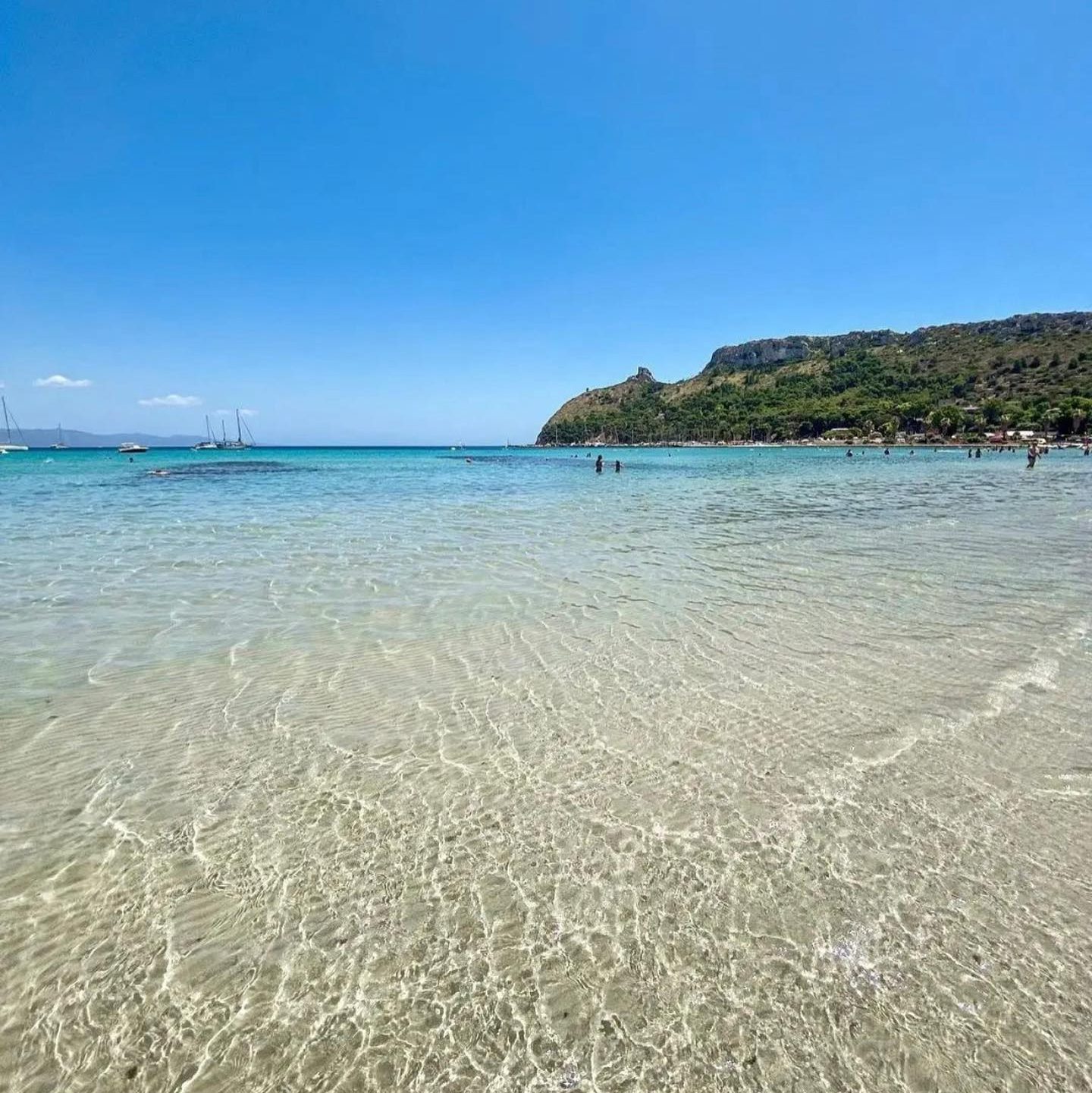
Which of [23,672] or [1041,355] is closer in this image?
[23,672]

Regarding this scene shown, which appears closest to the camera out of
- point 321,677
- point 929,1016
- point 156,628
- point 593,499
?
point 929,1016

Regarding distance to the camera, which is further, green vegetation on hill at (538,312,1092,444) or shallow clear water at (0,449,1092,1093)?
green vegetation on hill at (538,312,1092,444)

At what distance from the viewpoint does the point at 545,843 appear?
12.4 ft

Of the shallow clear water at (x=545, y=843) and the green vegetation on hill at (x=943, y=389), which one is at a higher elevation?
the green vegetation on hill at (x=943, y=389)

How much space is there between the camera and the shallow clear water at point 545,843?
2.54 m

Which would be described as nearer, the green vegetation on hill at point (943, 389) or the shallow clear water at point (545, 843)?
the shallow clear water at point (545, 843)

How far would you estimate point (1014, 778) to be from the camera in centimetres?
440

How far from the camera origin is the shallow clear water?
8.34ft

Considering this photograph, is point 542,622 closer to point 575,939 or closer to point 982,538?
point 575,939

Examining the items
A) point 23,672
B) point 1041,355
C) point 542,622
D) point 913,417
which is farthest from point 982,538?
point 1041,355

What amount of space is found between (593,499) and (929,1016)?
90.7 feet

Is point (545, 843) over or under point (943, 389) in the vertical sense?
under

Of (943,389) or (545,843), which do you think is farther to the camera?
(943,389)

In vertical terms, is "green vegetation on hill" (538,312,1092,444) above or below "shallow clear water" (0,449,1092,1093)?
above
